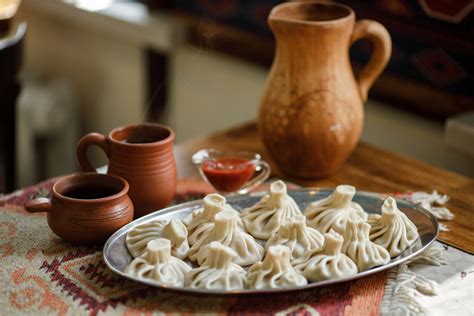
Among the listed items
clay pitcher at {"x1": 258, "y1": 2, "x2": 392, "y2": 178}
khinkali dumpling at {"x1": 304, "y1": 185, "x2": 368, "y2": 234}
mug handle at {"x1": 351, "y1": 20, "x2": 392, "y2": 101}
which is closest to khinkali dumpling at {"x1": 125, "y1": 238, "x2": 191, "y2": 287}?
khinkali dumpling at {"x1": 304, "y1": 185, "x2": 368, "y2": 234}

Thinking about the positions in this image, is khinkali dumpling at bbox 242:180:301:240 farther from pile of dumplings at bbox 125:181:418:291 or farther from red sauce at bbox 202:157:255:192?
red sauce at bbox 202:157:255:192

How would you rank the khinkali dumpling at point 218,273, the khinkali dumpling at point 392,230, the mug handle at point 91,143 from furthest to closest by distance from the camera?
the mug handle at point 91,143 → the khinkali dumpling at point 392,230 → the khinkali dumpling at point 218,273

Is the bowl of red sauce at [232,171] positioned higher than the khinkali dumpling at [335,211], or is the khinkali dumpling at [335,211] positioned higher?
the khinkali dumpling at [335,211]

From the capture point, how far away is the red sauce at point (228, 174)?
4.32 ft

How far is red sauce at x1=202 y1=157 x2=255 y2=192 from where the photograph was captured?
1.32 metres

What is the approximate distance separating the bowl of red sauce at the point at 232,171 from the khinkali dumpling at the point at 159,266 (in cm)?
31

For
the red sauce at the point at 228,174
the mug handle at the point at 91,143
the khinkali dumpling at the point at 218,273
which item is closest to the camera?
the khinkali dumpling at the point at 218,273

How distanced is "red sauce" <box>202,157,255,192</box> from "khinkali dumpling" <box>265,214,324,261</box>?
0.25 meters

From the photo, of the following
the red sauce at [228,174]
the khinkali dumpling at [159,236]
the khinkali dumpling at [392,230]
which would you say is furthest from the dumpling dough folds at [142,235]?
the khinkali dumpling at [392,230]

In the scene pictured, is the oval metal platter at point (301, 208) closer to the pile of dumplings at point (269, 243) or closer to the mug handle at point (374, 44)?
the pile of dumplings at point (269, 243)

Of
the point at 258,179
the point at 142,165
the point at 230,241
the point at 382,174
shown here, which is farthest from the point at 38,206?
the point at 382,174

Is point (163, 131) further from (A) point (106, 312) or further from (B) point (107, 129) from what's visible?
(B) point (107, 129)

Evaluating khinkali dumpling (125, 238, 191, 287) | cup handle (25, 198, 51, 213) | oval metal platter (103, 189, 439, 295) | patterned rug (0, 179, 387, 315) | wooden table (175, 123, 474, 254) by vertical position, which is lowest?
wooden table (175, 123, 474, 254)

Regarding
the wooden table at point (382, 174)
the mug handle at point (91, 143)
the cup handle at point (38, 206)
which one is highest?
the mug handle at point (91, 143)
